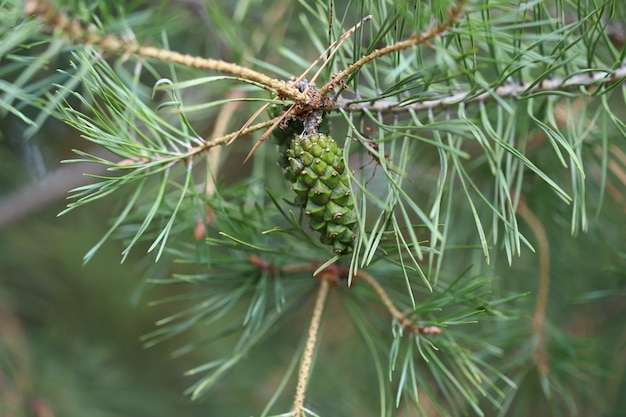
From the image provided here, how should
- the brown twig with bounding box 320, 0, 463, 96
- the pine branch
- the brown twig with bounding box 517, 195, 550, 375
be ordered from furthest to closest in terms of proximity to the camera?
the brown twig with bounding box 517, 195, 550, 375 < the pine branch < the brown twig with bounding box 320, 0, 463, 96

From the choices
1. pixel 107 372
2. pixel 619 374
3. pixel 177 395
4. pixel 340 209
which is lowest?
pixel 177 395

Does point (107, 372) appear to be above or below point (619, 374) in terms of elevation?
below

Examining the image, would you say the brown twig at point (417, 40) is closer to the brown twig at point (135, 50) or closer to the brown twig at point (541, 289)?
the brown twig at point (135, 50)

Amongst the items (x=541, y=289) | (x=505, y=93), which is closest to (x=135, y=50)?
(x=505, y=93)

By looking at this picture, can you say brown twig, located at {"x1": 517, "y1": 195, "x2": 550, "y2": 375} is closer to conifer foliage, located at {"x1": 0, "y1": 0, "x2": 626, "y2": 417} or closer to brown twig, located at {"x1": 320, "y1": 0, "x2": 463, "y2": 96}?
conifer foliage, located at {"x1": 0, "y1": 0, "x2": 626, "y2": 417}

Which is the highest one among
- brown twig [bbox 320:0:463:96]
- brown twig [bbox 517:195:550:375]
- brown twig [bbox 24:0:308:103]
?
brown twig [bbox 320:0:463:96]

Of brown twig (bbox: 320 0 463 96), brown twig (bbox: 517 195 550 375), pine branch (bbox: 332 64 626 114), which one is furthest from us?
brown twig (bbox: 517 195 550 375)

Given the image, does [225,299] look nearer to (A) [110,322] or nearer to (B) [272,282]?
(B) [272,282]

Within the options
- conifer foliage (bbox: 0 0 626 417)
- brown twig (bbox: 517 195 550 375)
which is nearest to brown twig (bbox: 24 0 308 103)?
conifer foliage (bbox: 0 0 626 417)

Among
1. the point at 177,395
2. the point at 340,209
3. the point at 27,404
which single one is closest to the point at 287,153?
the point at 340,209
